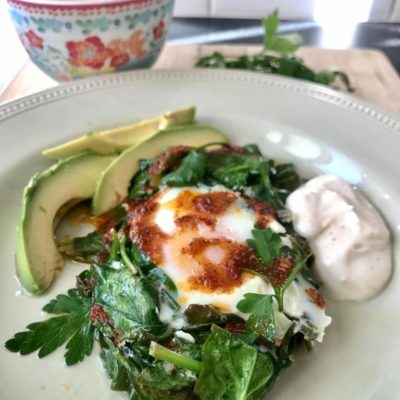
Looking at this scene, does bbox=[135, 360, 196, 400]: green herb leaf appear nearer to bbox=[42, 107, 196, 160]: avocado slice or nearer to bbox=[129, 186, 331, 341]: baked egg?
bbox=[129, 186, 331, 341]: baked egg

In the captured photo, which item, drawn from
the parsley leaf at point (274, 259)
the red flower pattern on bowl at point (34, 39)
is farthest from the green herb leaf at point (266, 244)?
the red flower pattern on bowl at point (34, 39)

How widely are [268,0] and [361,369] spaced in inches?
129

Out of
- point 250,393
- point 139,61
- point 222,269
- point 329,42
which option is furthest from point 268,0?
point 250,393

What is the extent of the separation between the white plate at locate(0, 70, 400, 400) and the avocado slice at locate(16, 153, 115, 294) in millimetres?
49

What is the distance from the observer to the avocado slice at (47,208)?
4.55ft

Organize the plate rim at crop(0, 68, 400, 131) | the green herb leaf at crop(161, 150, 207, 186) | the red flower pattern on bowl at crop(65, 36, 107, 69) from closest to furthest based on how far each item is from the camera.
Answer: the green herb leaf at crop(161, 150, 207, 186)
the plate rim at crop(0, 68, 400, 131)
the red flower pattern on bowl at crop(65, 36, 107, 69)

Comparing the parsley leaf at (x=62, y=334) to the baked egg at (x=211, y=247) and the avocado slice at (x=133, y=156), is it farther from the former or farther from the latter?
the avocado slice at (x=133, y=156)

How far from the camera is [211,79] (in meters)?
2.08

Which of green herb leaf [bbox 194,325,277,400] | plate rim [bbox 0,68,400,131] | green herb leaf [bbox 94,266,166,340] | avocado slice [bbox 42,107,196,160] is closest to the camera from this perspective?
green herb leaf [bbox 194,325,277,400]

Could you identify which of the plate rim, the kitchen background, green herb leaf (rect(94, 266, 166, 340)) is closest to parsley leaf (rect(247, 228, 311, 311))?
green herb leaf (rect(94, 266, 166, 340))

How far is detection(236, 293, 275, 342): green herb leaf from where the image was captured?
1.13 metres

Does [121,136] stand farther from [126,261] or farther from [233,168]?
[126,261]

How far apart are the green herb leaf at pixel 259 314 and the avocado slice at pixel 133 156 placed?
679 millimetres

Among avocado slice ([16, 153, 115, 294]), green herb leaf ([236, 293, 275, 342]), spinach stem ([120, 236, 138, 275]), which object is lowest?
avocado slice ([16, 153, 115, 294])
